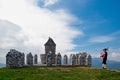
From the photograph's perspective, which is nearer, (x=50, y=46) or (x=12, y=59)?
(x=12, y=59)

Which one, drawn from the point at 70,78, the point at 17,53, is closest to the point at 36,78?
the point at 70,78

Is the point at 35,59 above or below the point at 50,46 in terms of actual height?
below

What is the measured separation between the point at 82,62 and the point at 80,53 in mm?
3125

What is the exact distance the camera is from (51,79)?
34.6m

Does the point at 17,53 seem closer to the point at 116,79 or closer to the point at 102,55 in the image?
the point at 102,55

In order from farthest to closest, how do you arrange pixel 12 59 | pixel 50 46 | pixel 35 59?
1. pixel 50 46
2. pixel 35 59
3. pixel 12 59

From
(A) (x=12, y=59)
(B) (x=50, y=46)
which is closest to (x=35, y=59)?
(B) (x=50, y=46)

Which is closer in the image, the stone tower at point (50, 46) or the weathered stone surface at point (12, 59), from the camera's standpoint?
the weathered stone surface at point (12, 59)

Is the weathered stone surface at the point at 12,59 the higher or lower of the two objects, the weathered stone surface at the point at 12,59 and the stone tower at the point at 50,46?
the lower

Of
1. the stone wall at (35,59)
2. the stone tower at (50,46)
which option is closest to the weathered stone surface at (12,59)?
the stone wall at (35,59)

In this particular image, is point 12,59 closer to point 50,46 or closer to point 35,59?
point 35,59

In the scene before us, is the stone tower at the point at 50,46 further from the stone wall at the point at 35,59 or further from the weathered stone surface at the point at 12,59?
the weathered stone surface at the point at 12,59

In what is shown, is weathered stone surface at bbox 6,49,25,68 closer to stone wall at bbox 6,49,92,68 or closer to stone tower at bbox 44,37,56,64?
stone wall at bbox 6,49,92,68

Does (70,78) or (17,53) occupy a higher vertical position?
(17,53)
